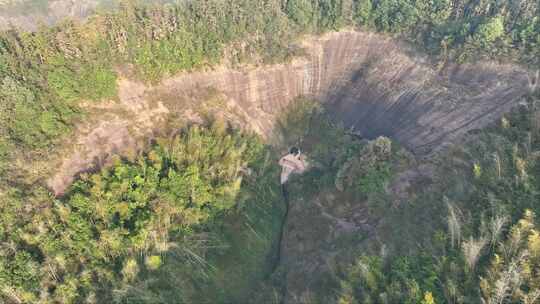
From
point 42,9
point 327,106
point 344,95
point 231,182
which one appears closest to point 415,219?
point 231,182

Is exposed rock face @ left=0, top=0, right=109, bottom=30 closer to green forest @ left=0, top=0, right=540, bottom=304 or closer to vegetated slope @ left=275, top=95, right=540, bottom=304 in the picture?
green forest @ left=0, top=0, right=540, bottom=304

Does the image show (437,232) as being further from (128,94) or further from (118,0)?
(118,0)

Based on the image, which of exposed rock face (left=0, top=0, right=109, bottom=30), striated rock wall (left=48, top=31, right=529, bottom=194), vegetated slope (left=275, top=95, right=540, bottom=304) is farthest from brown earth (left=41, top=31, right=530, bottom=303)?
exposed rock face (left=0, top=0, right=109, bottom=30)

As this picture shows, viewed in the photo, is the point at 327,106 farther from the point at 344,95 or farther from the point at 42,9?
the point at 42,9

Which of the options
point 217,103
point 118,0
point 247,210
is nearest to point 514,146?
point 247,210

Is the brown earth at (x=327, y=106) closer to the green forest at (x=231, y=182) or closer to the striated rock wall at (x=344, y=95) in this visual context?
the striated rock wall at (x=344, y=95)
